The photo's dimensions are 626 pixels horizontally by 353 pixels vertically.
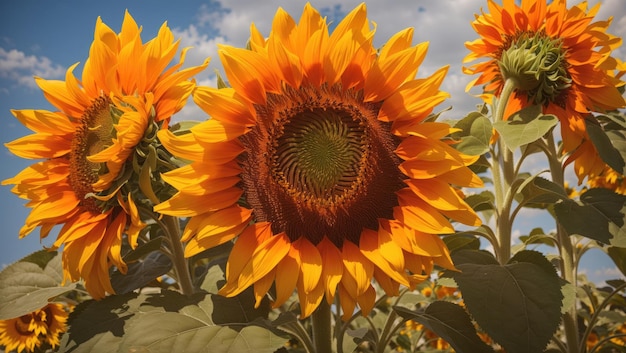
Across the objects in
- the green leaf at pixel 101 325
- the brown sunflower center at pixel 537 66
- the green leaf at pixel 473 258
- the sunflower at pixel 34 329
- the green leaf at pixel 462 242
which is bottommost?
the green leaf at pixel 473 258

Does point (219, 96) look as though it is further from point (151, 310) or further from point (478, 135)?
point (478, 135)

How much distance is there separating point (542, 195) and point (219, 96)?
1.55m

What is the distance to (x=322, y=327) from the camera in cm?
162

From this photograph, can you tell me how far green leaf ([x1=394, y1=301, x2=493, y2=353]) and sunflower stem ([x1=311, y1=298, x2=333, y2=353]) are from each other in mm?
238

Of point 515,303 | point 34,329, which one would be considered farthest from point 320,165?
point 34,329

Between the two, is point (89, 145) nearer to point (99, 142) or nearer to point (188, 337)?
point (99, 142)

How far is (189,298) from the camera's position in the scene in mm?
1638

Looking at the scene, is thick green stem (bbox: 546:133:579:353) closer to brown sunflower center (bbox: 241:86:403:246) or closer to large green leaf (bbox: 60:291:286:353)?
brown sunflower center (bbox: 241:86:403:246)

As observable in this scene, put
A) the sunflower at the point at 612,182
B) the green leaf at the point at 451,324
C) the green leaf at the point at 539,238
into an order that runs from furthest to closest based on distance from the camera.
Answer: the sunflower at the point at 612,182 < the green leaf at the point at 539,238 < the green leaf at the point at 451,324

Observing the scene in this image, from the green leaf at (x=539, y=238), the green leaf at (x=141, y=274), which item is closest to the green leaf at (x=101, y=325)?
the green leaf at (x=141, y=274)

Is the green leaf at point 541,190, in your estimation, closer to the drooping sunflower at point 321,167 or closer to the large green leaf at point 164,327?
the drooping sunflower at point 321,167

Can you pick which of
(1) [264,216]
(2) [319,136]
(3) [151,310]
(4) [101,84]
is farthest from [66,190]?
(2) [319,136]

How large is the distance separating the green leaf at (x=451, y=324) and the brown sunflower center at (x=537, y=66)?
1154 millimetres

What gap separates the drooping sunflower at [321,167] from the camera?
56.6 inches
